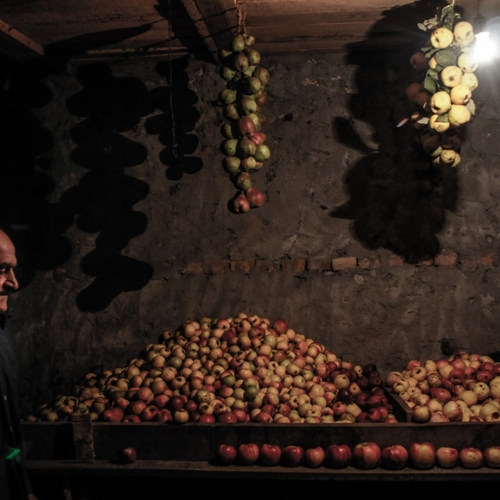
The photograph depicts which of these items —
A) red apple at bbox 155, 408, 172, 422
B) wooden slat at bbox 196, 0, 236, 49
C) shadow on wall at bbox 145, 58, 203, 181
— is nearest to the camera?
wooden slat at bbox 196, 0, 236, 49

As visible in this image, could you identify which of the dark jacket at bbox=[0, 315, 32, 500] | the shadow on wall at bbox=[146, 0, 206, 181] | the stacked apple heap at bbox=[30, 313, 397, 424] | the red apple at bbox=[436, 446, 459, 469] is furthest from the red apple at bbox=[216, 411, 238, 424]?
the shadow on wall at bbox=[146, 0, 206, 181]

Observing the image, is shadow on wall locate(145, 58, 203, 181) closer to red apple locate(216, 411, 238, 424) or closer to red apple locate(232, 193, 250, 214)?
red apple locate(232, 193, 250, 214)

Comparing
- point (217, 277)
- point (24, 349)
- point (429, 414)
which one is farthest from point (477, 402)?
point (24, 349)

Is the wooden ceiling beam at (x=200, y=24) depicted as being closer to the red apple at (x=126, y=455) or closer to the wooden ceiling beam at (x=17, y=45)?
the wooden ceiling beam at (x=17, y=45)

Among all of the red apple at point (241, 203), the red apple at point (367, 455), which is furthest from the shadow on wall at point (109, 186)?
the red apple at point (367, 455)

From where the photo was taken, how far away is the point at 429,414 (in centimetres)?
387

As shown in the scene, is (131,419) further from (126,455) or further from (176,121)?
(176,121)

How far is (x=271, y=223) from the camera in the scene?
5070 millimetres

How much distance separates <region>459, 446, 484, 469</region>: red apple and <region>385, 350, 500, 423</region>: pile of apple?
0.28 metres

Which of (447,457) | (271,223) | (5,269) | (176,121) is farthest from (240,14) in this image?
(447,457)

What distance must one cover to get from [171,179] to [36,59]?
1.42 metres

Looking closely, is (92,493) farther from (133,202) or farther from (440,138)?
(440,138)

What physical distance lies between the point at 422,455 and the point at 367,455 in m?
0.32

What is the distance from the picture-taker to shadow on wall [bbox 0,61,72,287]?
5.29m
